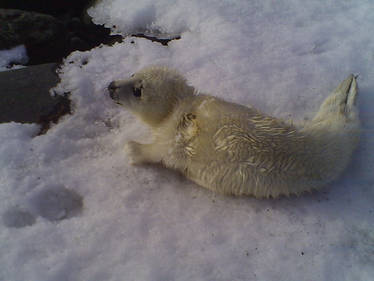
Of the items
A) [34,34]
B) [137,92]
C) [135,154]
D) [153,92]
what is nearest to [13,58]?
[34,34]

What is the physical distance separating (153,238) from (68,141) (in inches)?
50.6

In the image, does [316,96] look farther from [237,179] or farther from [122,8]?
[122,8]

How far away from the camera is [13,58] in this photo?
13.4 ft

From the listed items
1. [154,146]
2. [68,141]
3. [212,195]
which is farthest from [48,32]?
[212,195]

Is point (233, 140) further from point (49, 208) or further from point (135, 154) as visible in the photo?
point (49, 208)

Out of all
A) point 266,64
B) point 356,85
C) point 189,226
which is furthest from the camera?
point 266,64

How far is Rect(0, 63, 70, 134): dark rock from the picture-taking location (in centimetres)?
323

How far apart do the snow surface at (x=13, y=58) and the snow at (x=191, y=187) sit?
2.46ft

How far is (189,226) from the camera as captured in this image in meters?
2.49

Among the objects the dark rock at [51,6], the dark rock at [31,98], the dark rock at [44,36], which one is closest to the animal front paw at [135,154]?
the dark rock at [31,98]

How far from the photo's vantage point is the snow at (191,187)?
224 centimetres

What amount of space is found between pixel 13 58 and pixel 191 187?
9.40 feet

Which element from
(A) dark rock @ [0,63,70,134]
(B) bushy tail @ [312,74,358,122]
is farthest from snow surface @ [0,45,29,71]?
→ (B) bushy tail @ [312,74,358,122]

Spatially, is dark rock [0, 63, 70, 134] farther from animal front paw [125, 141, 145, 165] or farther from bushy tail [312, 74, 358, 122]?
bushy tail [312, 74, 358, 122]
